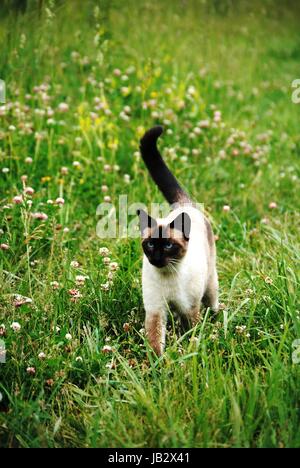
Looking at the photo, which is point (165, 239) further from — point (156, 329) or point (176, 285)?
point (156, 329)

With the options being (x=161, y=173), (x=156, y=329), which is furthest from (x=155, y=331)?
(x=161, y=173)

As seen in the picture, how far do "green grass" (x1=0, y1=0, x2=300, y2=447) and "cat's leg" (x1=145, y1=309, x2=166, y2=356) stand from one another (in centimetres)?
6

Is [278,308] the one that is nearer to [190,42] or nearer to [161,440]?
[161,440]

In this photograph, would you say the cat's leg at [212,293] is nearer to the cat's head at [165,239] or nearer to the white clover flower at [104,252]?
the cat's head at [165,239]

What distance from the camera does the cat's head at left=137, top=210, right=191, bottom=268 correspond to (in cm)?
294

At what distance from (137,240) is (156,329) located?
0.88m

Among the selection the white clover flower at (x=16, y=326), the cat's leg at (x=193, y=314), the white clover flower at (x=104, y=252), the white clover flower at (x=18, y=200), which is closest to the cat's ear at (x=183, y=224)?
the cat's leg at (x=193, y=314)

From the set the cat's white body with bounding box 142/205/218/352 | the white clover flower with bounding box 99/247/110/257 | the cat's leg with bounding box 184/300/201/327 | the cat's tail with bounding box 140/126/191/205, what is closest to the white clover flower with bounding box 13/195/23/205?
the white clover flower with bounding box 99/247/110/257

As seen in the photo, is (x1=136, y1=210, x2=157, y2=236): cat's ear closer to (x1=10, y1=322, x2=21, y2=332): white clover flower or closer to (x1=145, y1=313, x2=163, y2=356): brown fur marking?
(x1=145, y1=313, x2=163, y2=356): brown fur marking

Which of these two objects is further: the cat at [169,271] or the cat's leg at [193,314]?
the cat's leg at [193,314]

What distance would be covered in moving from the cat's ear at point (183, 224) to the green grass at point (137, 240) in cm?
47

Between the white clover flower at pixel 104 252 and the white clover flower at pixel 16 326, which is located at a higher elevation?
the white clover flower at pixel 104 252

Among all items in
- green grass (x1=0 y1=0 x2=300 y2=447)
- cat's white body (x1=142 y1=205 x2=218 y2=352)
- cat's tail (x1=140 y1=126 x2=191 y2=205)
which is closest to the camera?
green grass (x1=0 y1=0 x2=300 y2=447)

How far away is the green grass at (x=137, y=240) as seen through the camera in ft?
7.91
